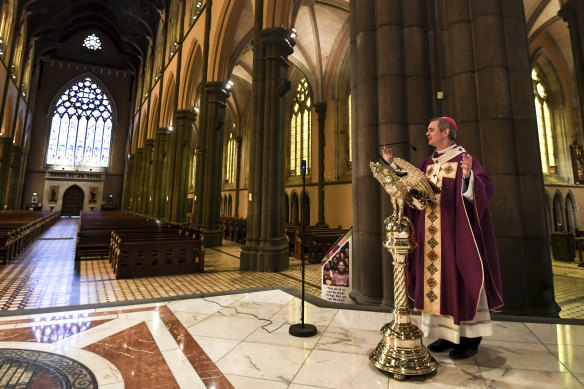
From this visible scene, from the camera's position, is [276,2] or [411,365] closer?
[411,365]

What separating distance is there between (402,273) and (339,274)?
6.78 feet

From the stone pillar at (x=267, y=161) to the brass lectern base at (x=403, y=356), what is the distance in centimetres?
516

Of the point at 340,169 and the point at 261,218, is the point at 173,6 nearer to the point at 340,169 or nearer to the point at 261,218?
the point at 340,169

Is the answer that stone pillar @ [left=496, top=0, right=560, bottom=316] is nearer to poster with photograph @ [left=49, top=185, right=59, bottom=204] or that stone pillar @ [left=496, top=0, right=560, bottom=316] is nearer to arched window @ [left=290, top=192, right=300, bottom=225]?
arched window @ [left=290, top=192, right=300, bottom=225]

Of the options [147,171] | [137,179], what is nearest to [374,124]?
[147,171]

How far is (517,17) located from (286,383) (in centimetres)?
441

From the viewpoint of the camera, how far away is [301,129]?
60.2 feet

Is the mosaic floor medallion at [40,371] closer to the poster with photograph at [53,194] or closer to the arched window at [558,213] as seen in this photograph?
the arched window at [558,213]

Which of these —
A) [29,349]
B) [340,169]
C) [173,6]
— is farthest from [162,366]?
[173,6]

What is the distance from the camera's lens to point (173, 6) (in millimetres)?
18844

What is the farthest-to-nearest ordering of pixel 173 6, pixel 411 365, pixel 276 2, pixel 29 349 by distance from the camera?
pixel 173 6, pixel 276 2, pixel 29 349, pixel 411 365

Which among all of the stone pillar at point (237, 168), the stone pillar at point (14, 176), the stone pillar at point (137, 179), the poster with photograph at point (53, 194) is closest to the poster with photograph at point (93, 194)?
the poster with photograph at point (53, 194)

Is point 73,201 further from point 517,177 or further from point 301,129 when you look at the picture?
point 517,177

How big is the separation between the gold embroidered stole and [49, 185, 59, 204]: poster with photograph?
33352 mm
